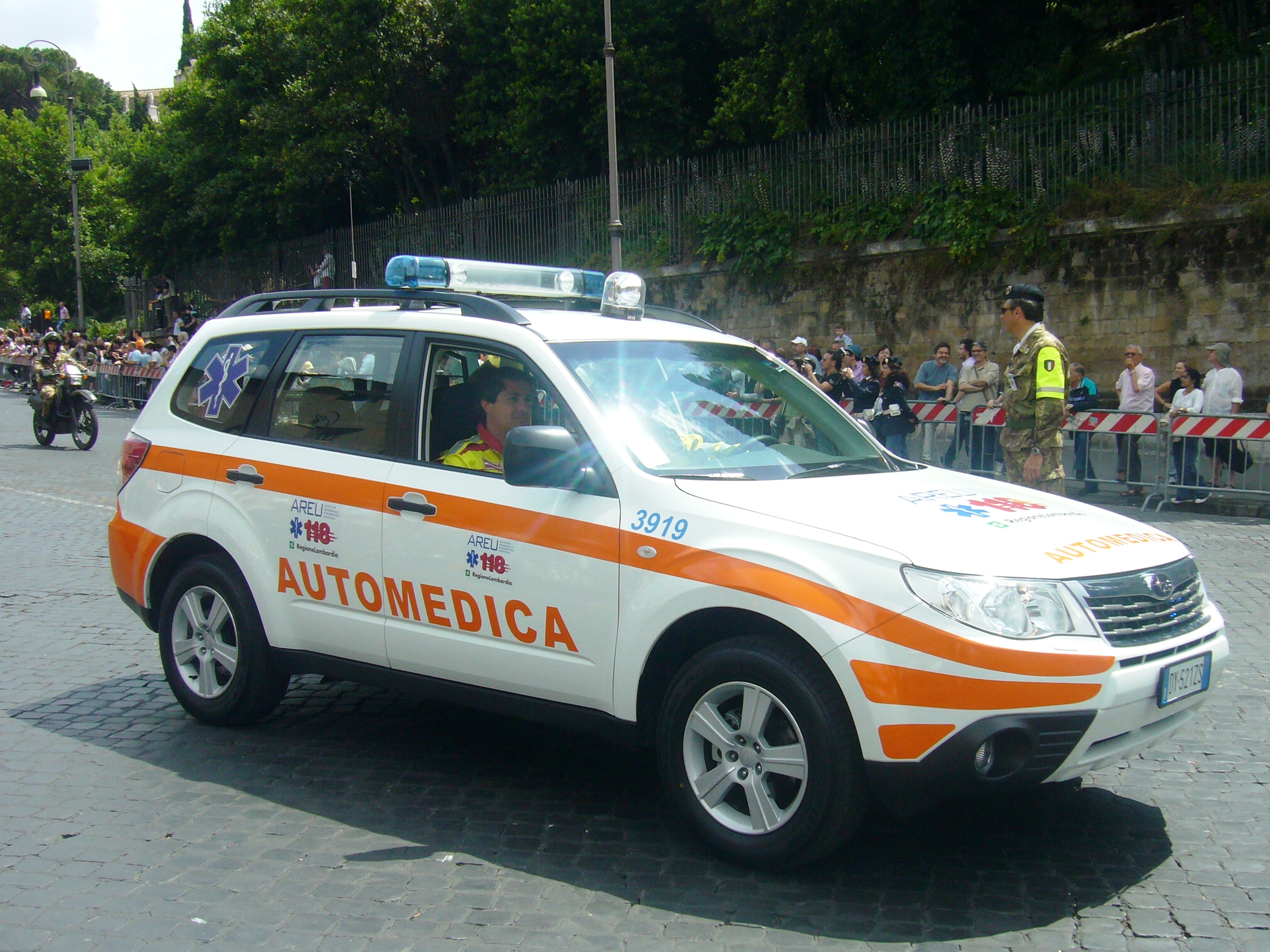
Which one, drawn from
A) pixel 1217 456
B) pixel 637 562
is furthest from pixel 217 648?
pixel 1217 456

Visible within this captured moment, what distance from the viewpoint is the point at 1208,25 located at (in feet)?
75.6

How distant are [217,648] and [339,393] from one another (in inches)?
51.3

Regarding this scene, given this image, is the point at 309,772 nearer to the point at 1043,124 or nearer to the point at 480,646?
the point at 480,646

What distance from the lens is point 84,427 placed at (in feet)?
66.9

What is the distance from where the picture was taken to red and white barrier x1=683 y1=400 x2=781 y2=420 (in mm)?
4723

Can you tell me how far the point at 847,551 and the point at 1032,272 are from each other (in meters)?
16.6

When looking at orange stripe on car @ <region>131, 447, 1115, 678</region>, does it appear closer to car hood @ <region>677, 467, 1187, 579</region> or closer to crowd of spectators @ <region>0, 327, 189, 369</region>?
car hood @ <region>677, 467, 1187, 579</region>

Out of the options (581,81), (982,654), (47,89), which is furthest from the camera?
(47,89)

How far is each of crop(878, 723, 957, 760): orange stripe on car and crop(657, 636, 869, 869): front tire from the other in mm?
123

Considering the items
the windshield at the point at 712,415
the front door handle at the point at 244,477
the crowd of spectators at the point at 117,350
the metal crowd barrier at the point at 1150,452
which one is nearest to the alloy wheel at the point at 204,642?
the front door handle at the point at 244,477

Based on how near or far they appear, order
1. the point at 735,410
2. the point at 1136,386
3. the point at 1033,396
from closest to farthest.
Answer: the point at 735,410 < the point at 1033,396 < the point at 1136,386

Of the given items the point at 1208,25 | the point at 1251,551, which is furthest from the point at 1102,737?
the point at 1208,25

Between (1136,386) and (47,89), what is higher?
(47,89)

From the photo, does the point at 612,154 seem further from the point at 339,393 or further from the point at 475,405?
the point at 475,405
